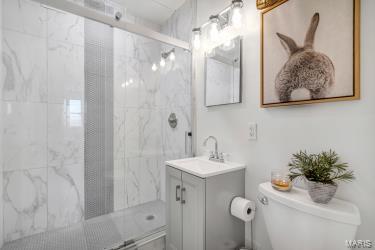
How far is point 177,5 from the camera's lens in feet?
6.77

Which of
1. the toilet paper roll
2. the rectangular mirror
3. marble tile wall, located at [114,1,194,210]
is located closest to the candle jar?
the toilet paper roll

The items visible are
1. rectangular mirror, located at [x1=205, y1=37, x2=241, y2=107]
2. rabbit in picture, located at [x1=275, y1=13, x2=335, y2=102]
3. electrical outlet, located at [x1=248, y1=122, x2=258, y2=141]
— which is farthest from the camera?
rectangular mirror, located at [x1=205, y1=37, x2=241, y2=107]

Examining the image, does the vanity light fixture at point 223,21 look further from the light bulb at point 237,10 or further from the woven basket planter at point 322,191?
the woven basket planter at point 322,191

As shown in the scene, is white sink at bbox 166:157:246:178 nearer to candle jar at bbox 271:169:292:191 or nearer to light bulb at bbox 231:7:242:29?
candle jar at bbox 271:169:292:191

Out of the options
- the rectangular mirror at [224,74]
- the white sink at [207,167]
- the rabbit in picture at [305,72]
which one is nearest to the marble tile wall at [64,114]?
the rectangular mirror at [224,74]

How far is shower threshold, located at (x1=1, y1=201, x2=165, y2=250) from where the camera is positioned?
1507 mm

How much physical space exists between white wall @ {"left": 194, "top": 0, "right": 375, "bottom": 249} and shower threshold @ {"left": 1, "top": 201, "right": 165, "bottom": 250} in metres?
0.91

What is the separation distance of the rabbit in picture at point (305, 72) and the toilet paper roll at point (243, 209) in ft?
2.48

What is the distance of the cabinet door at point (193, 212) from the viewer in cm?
117

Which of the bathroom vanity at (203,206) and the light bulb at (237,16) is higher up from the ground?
the light bulb at (237,16)

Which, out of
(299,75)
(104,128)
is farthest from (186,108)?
(299,75)

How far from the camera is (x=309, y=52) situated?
1008 mm

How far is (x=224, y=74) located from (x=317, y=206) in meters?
1.14

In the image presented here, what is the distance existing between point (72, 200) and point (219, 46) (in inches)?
82.9
